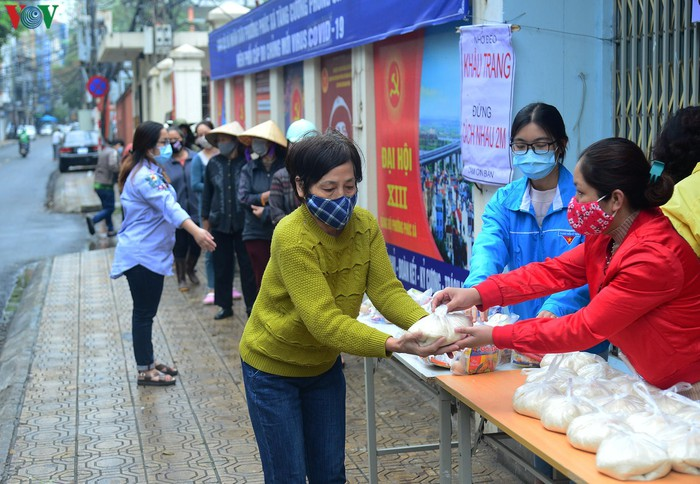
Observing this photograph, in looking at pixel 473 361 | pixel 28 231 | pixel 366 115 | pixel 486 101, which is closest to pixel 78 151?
pixel 28 231

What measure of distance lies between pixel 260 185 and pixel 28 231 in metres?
12.7

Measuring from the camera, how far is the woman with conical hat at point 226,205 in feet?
31.1

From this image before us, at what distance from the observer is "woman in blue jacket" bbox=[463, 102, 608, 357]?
436 centimetres

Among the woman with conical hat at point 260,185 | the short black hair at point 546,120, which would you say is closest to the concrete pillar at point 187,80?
the woman with conical hat at point 260,185

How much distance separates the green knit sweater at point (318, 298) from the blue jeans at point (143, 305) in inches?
141

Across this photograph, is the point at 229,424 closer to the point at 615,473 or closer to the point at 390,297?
the point at 390,297

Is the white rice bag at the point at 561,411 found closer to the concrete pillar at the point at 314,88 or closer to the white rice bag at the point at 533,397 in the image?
the white rice bag at the point at 533,397

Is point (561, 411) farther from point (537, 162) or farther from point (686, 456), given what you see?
point (537, 162)

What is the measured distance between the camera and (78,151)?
37.4m

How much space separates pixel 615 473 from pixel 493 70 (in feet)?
12.9

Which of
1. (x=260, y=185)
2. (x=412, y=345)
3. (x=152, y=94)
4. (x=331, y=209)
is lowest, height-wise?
(x=412, y=345)

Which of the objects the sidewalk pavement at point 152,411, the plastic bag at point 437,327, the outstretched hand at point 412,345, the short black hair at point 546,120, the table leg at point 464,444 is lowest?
the sidewalk pavement at point 152,411

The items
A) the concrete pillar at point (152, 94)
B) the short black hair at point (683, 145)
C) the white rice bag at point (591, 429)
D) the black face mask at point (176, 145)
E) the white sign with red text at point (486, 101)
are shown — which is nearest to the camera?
the white rice bag at point (591, 429)

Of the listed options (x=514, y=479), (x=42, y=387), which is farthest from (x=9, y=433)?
(x=514, y=479)
